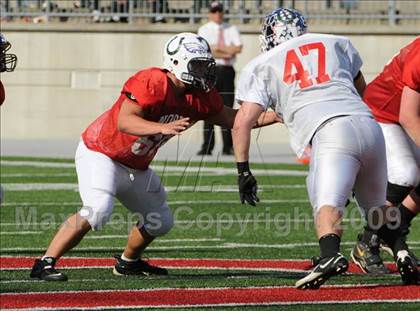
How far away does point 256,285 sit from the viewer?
7133 millimetres

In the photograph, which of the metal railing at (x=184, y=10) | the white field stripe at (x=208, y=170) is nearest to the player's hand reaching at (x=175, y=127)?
the white field stripe at (x=208, y=170)

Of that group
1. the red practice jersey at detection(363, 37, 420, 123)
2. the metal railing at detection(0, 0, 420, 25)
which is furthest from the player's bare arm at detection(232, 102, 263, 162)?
the metal railing at detection(0, 0, 420, 25)

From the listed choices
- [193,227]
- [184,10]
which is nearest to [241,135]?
[193,227]

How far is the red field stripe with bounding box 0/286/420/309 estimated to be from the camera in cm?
641

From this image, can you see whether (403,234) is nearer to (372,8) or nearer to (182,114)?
(182,114)

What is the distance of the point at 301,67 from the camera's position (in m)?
6.91

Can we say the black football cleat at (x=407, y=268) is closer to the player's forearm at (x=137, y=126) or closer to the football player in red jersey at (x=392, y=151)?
the football player in red jersey at (x=392, y=151)

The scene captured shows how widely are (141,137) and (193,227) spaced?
3229 millimetres

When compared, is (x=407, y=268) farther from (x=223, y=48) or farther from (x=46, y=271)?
(x=223, y=48)

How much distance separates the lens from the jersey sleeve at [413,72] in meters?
7.08

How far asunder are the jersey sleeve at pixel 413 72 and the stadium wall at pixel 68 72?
535 inches

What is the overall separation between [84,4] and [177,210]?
10.5 meters

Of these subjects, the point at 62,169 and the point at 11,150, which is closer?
the point at 62,169

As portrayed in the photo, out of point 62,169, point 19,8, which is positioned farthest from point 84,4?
point 62,169
